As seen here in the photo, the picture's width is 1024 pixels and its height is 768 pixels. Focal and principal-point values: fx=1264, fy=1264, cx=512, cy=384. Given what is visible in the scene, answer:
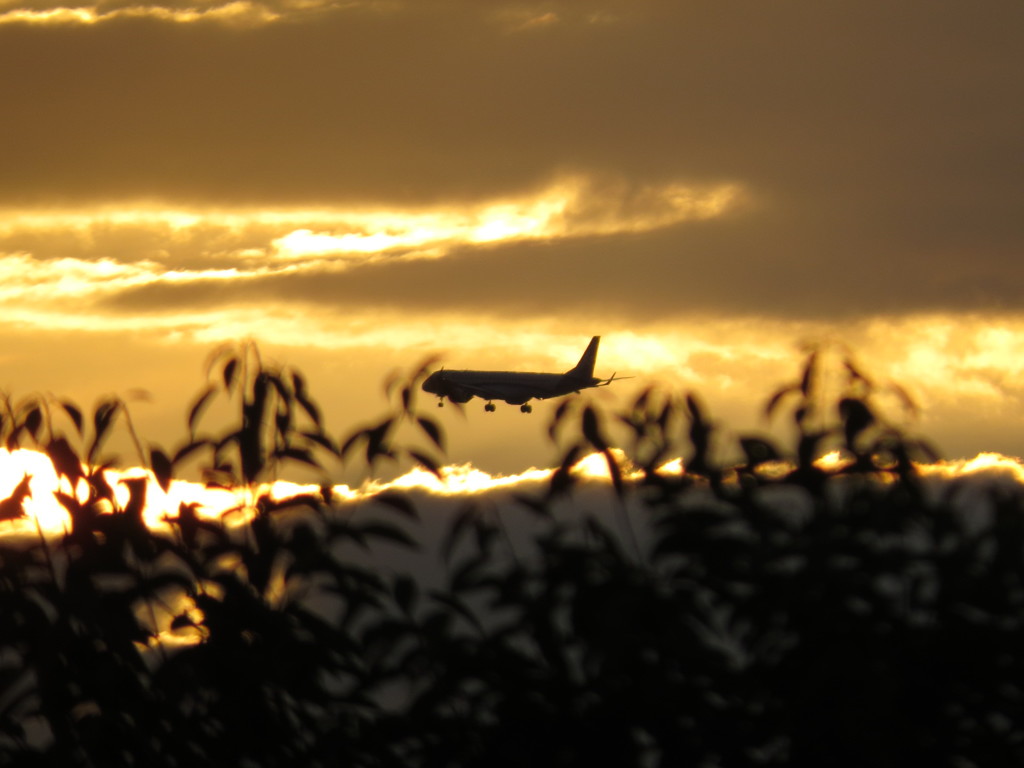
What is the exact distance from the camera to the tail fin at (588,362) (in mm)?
133500

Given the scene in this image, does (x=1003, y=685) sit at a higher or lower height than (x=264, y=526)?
lower

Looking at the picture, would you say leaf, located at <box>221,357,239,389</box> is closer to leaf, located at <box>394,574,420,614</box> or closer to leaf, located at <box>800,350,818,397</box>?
leaf, located at <box>394,574,420,614</box>

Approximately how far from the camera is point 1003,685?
5.47 meters

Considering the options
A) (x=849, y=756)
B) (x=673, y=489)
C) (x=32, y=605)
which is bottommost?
(x=849, y=756)

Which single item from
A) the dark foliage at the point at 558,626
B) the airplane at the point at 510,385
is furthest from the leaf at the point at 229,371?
the airplane at the point at 510,385

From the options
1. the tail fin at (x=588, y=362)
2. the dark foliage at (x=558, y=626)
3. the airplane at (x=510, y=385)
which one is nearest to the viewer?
the dark foliage at (x=558, y=626)

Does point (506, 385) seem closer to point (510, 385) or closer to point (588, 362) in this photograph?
point (510, 385)

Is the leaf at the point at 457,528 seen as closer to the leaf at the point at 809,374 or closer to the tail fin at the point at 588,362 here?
the leaf at the point at 809,374

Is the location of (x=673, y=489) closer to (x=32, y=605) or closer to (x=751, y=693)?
(x=751, y=693)

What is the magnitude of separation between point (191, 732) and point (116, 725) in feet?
1.49

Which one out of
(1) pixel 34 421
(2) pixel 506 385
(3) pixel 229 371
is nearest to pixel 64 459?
(1) pixel 34 421

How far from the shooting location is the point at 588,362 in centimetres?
13800

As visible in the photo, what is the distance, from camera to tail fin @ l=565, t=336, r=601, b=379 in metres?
134

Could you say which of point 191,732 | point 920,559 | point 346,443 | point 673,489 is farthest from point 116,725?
point 920,559
